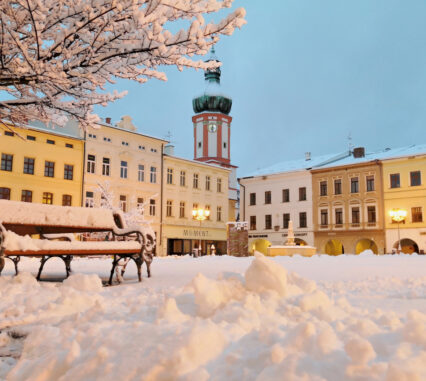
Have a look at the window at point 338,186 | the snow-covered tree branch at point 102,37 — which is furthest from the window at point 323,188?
the snow-covered tree branch at point 102,37

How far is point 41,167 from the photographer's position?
29.8 m

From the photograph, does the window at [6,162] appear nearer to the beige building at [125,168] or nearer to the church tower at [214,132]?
the beige building at [125,168]

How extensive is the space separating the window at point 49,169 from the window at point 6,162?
227cm

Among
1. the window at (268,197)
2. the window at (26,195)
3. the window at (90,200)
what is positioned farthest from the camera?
the window at (268,197)

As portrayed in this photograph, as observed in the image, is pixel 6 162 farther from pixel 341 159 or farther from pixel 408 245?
pixel 408 245

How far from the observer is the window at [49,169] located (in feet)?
98.8

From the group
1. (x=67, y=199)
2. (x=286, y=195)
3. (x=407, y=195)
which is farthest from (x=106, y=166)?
(x=407, y=195)

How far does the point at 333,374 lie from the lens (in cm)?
171

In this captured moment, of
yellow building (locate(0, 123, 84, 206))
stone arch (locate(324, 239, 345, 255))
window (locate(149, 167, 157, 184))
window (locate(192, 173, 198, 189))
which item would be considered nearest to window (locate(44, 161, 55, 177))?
yellow building (locate(0, 123, 84, 206))

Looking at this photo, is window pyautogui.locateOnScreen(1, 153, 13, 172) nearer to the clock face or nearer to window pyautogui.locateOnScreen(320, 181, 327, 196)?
window pyautogui.locateOnScreen(320, 181, 327, 196)

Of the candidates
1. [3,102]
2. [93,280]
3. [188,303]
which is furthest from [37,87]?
[188,303]

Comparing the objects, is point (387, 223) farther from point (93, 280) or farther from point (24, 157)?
point (93, 280)

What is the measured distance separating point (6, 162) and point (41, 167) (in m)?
2.24

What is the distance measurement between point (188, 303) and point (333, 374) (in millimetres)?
1816
